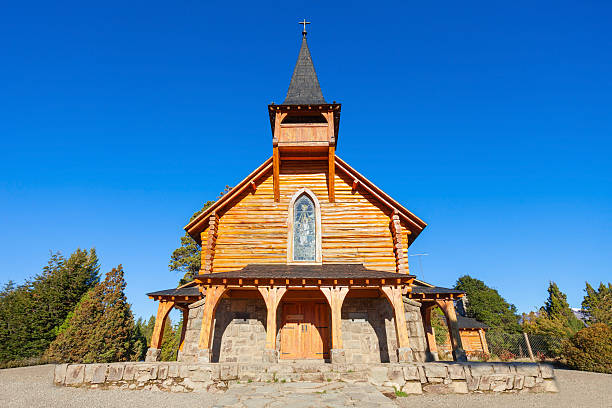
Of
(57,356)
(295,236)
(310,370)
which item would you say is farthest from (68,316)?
(310,370)

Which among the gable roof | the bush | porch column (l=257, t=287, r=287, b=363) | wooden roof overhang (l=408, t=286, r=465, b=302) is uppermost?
the gable roof

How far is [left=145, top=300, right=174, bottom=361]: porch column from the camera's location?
12.8m

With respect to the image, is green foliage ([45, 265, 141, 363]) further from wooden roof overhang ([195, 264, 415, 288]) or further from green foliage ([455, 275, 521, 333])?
green foliage ([455, 275, 521, 333])

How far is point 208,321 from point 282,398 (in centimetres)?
587

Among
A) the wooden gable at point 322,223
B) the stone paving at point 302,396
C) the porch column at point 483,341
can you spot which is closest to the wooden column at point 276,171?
the wooden gable at point 322,223

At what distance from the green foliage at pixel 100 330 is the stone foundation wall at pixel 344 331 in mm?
14790

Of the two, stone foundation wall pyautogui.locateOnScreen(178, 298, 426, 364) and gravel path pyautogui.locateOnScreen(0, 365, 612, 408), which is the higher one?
stone foundation wall pyautogui.locateOnScreen(178, 298, 426, 364)

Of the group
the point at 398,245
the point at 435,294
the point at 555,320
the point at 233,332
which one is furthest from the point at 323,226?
the point at 555,320

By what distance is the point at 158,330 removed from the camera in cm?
1346

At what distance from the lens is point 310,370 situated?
26.9ft

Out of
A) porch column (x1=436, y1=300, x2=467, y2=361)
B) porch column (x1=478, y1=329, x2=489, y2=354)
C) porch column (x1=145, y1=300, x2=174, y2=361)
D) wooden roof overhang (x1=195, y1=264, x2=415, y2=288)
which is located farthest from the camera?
porch column (x1=478, y1=329, x2=489, y2=354)

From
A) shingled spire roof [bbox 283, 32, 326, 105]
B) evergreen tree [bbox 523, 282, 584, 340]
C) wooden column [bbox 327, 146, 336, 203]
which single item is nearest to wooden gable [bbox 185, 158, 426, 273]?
wooden column [bbox 327, 146, 336, 203]

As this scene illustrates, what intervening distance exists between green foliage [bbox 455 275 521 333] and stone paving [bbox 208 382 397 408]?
51.5 metres

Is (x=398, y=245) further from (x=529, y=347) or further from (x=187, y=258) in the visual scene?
(x=187, y=258)
